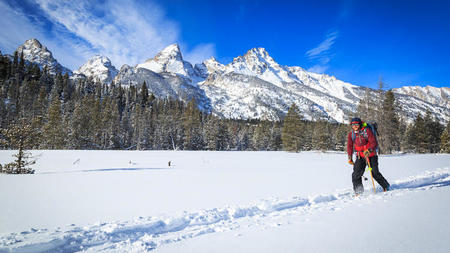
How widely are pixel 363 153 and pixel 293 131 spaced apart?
35.9 metres

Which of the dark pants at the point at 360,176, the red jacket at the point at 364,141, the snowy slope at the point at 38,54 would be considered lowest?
the dark pants at the point at 360,176

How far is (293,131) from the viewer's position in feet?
132

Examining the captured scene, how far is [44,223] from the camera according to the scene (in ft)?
11.0

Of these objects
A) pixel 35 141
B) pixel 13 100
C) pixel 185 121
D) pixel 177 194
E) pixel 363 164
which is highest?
pixel 13 100

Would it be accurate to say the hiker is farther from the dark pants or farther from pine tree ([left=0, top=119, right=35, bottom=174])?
pine tree ([left=0, top=119, right=35, bottom=174])

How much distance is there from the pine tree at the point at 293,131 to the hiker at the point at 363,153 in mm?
35219

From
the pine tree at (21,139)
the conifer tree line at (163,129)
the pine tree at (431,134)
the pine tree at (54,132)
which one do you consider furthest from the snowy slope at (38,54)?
the pine tree at (431,134)

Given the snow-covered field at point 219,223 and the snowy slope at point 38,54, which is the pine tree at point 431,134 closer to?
the snow-covered field at point 219,223

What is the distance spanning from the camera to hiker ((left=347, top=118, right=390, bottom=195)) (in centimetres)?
558

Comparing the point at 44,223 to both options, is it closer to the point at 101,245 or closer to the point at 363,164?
the point at 101,245

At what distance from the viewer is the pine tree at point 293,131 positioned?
1574 inches

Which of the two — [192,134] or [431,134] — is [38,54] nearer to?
[192,134]

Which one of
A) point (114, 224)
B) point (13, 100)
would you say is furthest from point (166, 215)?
point (13, 100)

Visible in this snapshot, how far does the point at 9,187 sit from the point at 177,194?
507 cm
